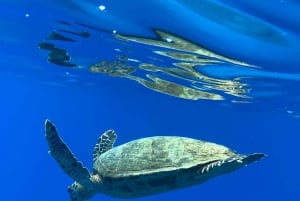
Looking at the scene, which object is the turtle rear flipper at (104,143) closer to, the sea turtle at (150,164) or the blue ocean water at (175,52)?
the sea turtle at (150,164)

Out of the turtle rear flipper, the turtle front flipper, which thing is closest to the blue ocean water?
the turtle rear flipper

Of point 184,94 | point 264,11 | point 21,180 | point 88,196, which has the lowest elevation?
point 88,196

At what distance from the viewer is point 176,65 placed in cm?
1891

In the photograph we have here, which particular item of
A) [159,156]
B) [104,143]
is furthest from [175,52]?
[159,156]

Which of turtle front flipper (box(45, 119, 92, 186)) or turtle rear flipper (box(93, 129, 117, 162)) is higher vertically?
turtle rear flipper (box(93, 129, 117, 162))

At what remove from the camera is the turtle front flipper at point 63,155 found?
752 cm

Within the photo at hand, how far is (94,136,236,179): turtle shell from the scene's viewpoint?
24.4 ft

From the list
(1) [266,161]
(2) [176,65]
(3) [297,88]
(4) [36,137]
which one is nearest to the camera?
(2) [176,65]

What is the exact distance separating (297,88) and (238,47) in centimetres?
749

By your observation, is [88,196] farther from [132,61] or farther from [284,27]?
[132,61]

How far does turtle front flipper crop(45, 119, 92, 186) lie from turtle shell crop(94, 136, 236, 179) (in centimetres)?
48

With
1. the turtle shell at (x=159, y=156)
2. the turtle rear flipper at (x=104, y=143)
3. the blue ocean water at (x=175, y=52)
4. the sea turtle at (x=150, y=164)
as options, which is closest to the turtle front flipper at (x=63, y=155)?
the sea turtle at (x=150, y=164)

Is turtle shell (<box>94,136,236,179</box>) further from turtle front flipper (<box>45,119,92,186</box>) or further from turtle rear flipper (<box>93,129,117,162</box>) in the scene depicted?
turtle rear flipper (<box>93,129,117,162</box>)

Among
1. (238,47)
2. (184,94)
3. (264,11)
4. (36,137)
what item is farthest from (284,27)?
(36,137)
